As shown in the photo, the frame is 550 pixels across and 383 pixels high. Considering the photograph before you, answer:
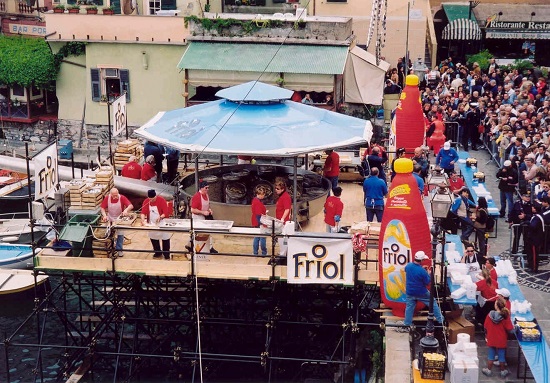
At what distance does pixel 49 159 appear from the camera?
85.3 ft

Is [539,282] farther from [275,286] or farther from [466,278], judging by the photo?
[275,286]

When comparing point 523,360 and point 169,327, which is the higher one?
point 523,360

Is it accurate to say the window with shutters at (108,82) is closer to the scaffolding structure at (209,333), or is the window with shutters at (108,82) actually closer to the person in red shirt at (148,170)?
the scaffolding structure at (209,333)

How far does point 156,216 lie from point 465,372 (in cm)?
876

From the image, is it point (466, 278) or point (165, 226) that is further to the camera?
point (165, 226)

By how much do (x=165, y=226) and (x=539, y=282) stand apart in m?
9.52

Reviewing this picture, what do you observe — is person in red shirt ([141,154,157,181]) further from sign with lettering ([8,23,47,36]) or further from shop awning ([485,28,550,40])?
shop awning ([485,28,550,40])

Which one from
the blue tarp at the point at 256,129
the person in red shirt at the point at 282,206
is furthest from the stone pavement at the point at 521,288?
the blue tarp at the point at 256,129

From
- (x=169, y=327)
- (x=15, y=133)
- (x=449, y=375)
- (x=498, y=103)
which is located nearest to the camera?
(x=449, y=375)

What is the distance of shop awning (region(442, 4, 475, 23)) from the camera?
2095 inches

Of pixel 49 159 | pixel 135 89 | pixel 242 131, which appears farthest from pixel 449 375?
pixel 135 89

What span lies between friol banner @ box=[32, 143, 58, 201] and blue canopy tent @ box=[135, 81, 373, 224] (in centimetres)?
234

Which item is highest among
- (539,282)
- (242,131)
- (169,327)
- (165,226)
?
(242,131)

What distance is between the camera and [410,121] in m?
30.5
